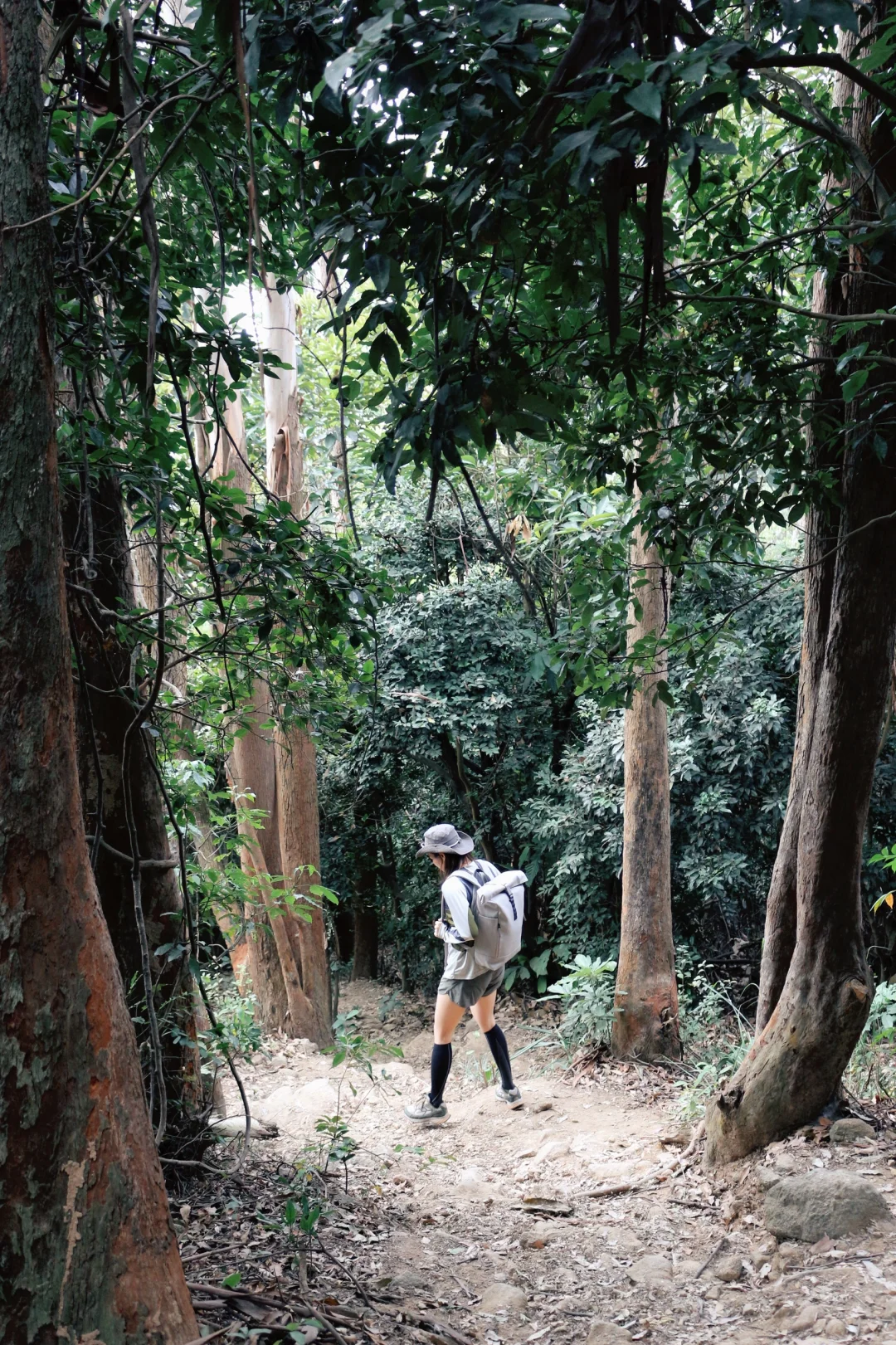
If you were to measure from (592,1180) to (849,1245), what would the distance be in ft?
6.85

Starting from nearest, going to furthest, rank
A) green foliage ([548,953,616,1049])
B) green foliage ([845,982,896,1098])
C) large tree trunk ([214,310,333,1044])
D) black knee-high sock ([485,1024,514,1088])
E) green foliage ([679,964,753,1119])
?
green foliage ([845,982,896,1098]) < green foliage ([679,964,753,1119]) < black knee-high sock ([485,1024,514,1088]) < green foliage ([548,953,616,1049]) < large tree trunk ([214,310,333,1044])

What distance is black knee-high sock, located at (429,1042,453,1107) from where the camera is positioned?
680 centimetres

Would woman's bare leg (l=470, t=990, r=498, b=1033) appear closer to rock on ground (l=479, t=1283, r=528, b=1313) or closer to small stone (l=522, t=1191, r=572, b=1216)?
small stone (l=522, t=1191, r=572, b=1216)

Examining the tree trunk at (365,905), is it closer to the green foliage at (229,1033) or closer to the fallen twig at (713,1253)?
the green foliage at (229,1033)

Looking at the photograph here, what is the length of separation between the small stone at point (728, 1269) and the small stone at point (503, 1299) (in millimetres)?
834

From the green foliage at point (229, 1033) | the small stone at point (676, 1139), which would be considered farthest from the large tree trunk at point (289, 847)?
the small stone at point (676, 1139)

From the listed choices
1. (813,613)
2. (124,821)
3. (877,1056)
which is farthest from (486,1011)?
(813,613)

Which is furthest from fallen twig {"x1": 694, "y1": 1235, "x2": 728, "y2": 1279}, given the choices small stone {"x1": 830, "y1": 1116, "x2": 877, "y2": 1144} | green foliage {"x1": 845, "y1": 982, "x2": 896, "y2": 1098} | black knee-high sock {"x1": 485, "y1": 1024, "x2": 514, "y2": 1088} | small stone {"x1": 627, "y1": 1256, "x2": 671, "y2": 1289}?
black knee-high sock {"x1": 485, "y1": 1024, "x2": 514, "y2": 1088}

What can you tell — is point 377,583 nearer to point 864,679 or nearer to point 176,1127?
point 864,679

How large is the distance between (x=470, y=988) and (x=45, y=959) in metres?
5.21

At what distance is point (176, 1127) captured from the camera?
419 cm

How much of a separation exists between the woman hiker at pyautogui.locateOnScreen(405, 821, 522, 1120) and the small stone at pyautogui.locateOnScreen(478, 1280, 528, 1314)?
8.67 ft

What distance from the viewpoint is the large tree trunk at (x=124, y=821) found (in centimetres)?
396

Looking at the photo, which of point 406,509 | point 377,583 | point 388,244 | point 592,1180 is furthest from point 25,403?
point 406,509
